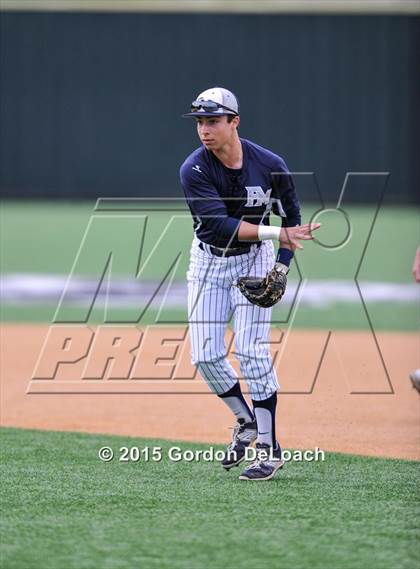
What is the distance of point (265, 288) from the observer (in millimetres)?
5875

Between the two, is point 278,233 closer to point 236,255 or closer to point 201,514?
point 236,255


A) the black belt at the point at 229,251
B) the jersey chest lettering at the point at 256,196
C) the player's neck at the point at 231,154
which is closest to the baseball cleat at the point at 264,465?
the black belt at the point at 229,251

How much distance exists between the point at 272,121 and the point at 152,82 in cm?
308

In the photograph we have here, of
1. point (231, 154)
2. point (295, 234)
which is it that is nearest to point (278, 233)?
point (295, 234)

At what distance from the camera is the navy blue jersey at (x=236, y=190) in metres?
5.92

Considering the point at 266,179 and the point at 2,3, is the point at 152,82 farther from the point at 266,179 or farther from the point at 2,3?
the point at 266,179

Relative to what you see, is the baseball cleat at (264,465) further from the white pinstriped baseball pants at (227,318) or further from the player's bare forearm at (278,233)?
the player's bare forearm at (278,233)

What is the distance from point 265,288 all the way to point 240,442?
96cm

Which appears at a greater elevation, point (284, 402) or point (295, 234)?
point (295, 234)

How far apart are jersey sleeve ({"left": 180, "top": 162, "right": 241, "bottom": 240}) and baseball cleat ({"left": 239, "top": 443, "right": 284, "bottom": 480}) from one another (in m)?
1.18

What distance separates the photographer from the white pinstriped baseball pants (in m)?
6.01

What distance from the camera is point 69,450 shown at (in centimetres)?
698

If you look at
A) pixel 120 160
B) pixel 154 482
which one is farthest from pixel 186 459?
pixel 120 160

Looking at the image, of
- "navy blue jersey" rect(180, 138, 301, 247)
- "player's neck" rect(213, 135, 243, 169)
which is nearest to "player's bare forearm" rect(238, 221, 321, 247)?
"navy blue jersey" rect(180, 138, 301, 247)
